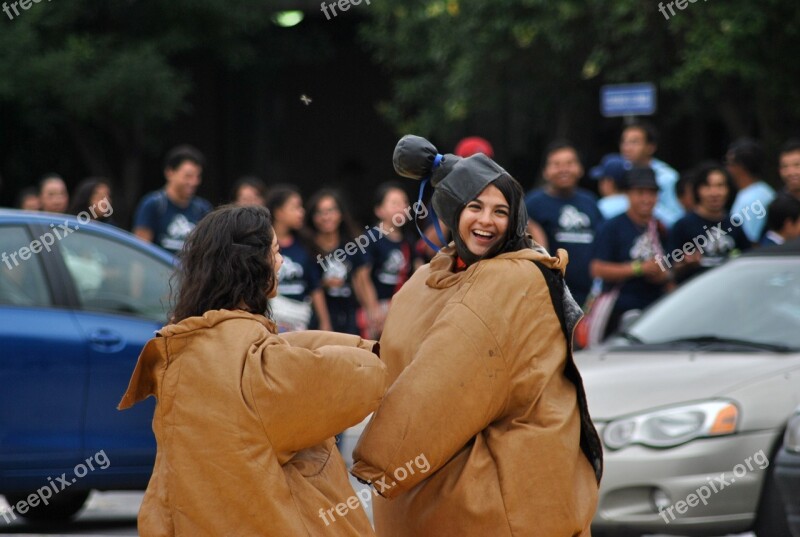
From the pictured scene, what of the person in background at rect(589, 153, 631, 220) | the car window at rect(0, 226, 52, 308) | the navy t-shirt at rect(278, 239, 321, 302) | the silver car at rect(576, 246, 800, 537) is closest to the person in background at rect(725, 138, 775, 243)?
the person in background at rect(589, 153, 631, 220)

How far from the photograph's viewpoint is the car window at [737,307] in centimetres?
718

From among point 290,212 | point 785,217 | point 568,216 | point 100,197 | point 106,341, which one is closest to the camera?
point 106,341

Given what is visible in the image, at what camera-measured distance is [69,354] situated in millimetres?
7184

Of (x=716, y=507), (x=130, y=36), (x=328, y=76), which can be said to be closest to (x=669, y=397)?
(x=716, y=507)

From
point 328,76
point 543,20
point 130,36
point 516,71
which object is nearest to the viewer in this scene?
point 543,20

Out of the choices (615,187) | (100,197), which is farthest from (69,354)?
(615,187)

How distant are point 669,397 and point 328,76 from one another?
24.4m

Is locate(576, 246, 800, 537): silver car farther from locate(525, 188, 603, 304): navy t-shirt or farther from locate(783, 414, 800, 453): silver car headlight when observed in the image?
locate(525, 188, 603, 304): navy t-shirt

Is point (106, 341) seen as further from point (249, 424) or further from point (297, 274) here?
point (249, 424)

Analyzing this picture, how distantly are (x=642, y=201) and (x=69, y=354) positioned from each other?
408cm

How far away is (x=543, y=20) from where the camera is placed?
62.9 feet

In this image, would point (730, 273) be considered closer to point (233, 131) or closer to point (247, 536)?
point (247, 536)

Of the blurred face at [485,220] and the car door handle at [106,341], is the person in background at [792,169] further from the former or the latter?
the blurred face at [485,220]

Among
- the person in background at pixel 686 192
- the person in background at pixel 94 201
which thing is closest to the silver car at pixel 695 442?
the person in background at pixel 686 192
